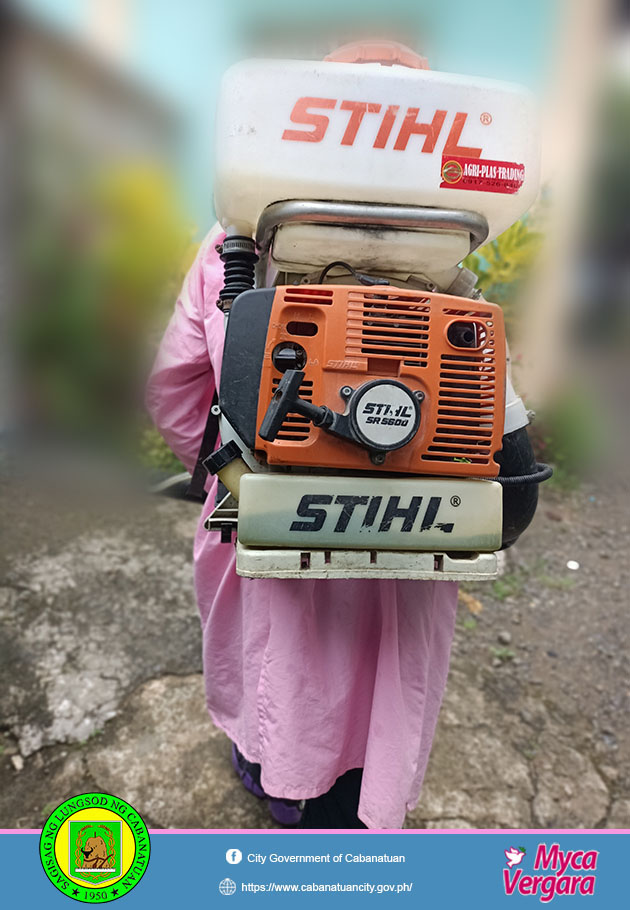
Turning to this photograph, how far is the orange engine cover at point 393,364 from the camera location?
676 mm

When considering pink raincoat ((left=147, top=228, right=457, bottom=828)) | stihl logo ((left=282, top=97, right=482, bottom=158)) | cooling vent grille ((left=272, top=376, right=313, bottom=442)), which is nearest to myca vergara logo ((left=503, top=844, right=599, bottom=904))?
pink raincoat ((left=147, top=228, right=457, bottom=828))

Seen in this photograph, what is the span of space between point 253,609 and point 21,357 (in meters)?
Answer: 0.62

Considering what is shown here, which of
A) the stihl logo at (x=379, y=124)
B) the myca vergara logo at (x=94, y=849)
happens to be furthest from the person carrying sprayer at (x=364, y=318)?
the myca vergara logo at (x=94, y=849)

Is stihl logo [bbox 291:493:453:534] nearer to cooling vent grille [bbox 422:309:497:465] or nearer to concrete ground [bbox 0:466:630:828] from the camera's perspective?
cooling vent grille [bbox 422:309:497:465]

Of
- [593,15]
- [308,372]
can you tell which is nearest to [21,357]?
[308,372]

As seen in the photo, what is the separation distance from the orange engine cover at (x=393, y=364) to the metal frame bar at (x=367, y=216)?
0.10 meters

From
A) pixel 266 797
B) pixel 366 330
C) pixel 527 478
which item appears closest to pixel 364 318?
pixel 366 330

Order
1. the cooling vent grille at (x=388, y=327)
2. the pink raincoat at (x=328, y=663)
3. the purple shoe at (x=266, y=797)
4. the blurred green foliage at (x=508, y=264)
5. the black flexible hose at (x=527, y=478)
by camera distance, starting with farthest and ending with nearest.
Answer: the blurred green foliage at (x=508, y=264) → the purple shoe at (x=266, y=797) → the pink raincoat at (x=328, y=663) → the black flexible hose at (x=527, y=478) → the cooling vent grille at (x=388, y=327)

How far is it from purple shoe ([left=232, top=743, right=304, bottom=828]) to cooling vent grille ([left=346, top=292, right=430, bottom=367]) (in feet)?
3.75

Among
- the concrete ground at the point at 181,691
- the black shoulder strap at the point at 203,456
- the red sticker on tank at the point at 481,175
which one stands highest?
the red sticker on tank at the point at 481,175

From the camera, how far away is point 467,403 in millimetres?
715

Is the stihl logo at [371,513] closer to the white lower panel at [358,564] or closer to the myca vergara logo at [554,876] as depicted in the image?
the white lower panel at [358,564]

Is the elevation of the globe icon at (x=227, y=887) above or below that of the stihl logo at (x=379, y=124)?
below

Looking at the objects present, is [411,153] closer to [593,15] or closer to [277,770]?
[593,15]
